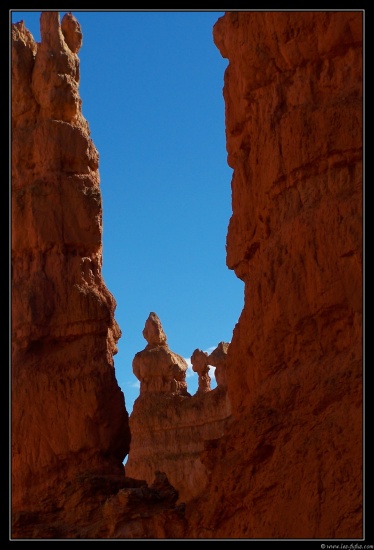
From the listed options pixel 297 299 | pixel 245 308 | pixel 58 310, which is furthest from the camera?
pixel 58 310

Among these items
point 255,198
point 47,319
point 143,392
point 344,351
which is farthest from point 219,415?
point 344,351

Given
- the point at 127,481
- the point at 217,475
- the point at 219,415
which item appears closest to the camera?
the point at 217,475

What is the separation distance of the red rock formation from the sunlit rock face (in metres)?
5.50

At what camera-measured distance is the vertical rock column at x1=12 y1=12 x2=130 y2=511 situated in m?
29.3

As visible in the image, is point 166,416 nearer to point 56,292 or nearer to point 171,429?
point 171,429

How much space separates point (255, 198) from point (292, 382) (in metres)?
4.90


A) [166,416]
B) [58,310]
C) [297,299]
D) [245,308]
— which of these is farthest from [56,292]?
[166,416]

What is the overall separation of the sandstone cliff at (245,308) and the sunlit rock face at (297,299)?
1.5 inches

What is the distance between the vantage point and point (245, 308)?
2342 cm

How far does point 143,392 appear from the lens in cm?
4572

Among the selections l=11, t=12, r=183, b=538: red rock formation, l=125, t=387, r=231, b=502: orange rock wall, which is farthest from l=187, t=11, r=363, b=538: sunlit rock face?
l=125, t=387, r=231, b=502: orange rock wall

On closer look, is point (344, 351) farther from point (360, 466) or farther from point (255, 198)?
point (255, 198)

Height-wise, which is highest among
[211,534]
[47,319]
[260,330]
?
[47,319]

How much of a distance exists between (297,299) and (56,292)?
10.6 m
